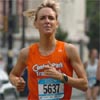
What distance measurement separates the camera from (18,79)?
5.89 meters

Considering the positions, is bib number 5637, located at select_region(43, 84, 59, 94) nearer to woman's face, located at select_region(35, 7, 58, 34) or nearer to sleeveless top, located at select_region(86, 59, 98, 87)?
woman's face, located at select_region(35, 7, 58, 34)

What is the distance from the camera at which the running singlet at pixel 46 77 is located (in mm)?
5711

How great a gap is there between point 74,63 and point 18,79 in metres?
0.57

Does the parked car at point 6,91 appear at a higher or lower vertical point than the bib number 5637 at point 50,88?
lower

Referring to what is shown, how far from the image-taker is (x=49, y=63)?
5684 mm

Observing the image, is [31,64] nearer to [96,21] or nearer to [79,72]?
[79,72]

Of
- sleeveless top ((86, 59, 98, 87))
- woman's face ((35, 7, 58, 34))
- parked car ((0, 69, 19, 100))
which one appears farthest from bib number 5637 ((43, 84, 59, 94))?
sleeveless top ((86, 59, 98, 87))

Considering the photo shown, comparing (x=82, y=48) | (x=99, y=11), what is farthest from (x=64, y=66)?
(x=99, y=11)

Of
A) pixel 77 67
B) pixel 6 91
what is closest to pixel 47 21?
pixel 77 67

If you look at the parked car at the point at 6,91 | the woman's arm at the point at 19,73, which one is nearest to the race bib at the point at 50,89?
the woman's arm at the point at 19,73

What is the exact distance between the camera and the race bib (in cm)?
577

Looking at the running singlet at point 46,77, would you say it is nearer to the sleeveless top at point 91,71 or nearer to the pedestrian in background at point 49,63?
the pedestrian in background at point 49,63

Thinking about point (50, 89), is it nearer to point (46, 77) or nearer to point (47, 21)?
point (46, 77)

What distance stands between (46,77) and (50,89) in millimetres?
166
